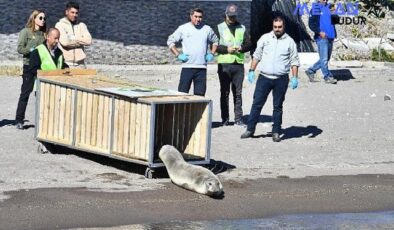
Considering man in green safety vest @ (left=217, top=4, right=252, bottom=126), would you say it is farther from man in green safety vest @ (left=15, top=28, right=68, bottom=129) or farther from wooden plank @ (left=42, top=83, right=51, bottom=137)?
wooden plank @ (left=42, top=83, right=51, bottom=137)

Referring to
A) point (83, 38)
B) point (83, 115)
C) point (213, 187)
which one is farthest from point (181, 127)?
point (83, 38)

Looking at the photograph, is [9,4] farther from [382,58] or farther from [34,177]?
[34,177]

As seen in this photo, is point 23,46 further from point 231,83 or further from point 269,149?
point 269,149

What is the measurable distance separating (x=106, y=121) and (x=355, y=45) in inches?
639

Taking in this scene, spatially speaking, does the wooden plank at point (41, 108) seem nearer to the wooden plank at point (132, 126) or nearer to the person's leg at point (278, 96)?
the wooden plank at point (132, 126)

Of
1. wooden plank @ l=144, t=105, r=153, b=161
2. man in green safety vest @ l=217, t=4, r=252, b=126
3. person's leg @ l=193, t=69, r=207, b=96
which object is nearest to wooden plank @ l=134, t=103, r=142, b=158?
wooden plank @ l=144, t=105, r=153, b=161

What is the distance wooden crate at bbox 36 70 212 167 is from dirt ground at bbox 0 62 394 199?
0.30 meters

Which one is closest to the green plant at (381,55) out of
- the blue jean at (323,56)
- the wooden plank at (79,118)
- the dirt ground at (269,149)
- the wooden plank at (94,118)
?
the blue jean at (323,56)

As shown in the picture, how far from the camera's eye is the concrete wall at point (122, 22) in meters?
23.2

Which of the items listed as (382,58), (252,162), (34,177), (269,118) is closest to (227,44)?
(269,118)

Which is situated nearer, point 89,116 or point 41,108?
point 89,116

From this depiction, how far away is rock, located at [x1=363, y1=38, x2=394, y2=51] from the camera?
27922 millimetres

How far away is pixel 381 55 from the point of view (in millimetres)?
27031

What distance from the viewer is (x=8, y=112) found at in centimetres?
1719
